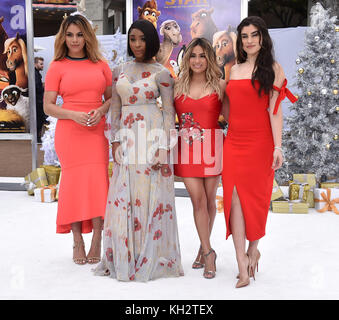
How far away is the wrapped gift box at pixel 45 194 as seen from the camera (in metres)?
5.39

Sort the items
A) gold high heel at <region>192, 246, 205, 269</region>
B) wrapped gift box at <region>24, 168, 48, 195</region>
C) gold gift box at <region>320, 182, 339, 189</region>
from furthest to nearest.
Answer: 1. wrapped gift box at <region>24, 168, 48, 195</region>
2. gold gift box at <region>320, 182, 339, 189</region>
3. gold high heel at <region>192, 246, 205, 269</region>

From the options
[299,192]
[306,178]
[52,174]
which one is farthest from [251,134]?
[52,174]

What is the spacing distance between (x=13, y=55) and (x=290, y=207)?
438 cm

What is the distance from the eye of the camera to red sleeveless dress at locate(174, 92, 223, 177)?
271cm

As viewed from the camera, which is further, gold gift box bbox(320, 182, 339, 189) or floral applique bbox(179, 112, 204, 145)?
gold gift box bbox(320, 182, 339, 189)

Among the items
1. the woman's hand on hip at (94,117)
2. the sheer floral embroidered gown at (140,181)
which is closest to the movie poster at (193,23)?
the woman's hand on hip at (94,117)

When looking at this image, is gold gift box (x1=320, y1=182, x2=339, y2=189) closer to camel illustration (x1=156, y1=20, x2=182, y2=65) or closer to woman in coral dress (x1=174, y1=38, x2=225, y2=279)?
camel illustration (x1=156, y1=20, x2=182, y2=65)

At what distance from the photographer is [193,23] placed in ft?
18.2

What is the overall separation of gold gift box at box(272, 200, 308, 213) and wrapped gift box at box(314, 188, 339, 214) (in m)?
0.25

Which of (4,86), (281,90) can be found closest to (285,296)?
(281,90)

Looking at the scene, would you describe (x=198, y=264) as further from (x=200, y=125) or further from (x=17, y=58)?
(x=17, y=58)

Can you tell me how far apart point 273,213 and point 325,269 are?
75.1 inches

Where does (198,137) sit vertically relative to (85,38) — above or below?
below

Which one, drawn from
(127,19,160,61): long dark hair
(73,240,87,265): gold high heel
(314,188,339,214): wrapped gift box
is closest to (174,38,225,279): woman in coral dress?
(127,19,160,61): long dark hair
